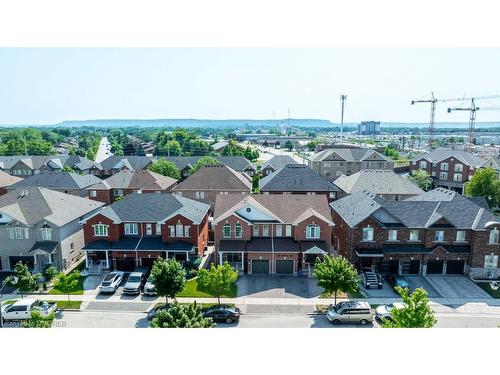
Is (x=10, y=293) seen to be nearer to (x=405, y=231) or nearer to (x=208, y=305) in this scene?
(x=208, y=305)

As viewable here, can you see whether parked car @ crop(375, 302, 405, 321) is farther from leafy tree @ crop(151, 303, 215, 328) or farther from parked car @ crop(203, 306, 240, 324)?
leafy tree @ crop(151, 303, 215, 328)

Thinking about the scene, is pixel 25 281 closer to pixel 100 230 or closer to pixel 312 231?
pixel 100 230

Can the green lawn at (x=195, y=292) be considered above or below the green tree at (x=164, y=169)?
below

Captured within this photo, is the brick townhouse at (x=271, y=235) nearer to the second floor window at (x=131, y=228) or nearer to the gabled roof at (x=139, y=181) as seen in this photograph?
the second floor window at (x=131, y=228)

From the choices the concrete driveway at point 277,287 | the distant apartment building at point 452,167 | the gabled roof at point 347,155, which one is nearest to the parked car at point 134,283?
the concrete driveway at point 277,287

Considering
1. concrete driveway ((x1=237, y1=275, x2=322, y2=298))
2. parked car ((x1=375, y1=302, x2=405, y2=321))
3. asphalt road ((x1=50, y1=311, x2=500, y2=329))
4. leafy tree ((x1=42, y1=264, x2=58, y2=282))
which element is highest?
leafy tree ((x1=42, y1=264, x2=58, y2=282))

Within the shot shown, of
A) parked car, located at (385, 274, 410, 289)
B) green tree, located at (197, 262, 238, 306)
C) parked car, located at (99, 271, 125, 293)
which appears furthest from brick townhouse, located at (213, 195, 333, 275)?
parked car, located at (99, 271, 125, 293)
